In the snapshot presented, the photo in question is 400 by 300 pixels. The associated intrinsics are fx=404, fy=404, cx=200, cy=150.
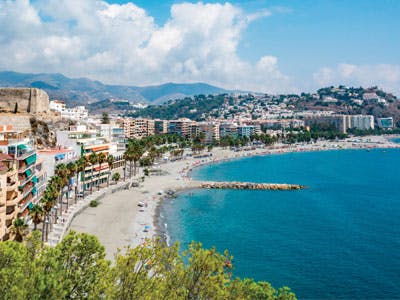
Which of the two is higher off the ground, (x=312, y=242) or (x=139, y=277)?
(x=139, y=277)

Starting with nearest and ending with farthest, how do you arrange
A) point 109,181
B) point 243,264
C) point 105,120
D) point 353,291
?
point 353,291
point 243,264
point 109,181
point 105,120

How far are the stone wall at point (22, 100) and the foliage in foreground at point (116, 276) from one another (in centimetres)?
6515

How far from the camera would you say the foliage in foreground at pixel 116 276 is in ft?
43.9

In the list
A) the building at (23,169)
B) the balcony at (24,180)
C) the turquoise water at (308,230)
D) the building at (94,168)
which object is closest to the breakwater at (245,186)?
the turquoise water at (308,230)

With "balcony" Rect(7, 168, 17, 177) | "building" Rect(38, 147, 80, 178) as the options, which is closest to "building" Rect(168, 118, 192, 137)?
"building" Rect(38, 147, 80, 178)

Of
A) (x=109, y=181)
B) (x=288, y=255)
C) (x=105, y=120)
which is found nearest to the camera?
(x=288, y=255)

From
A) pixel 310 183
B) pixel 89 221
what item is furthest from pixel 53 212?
pixel 310 183

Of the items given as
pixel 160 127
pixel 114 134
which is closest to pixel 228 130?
pixel 160 127

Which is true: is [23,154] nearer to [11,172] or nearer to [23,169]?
[23,169]

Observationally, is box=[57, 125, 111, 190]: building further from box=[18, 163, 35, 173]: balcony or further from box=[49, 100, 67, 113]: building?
box=[49, 100, 67, 113]: building

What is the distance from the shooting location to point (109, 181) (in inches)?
2438

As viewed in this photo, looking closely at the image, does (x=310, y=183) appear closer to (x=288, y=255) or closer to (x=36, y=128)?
(x=288, y=255)

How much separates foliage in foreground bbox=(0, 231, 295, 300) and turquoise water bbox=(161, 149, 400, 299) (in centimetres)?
1530

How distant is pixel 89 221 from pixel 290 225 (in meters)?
22.0
